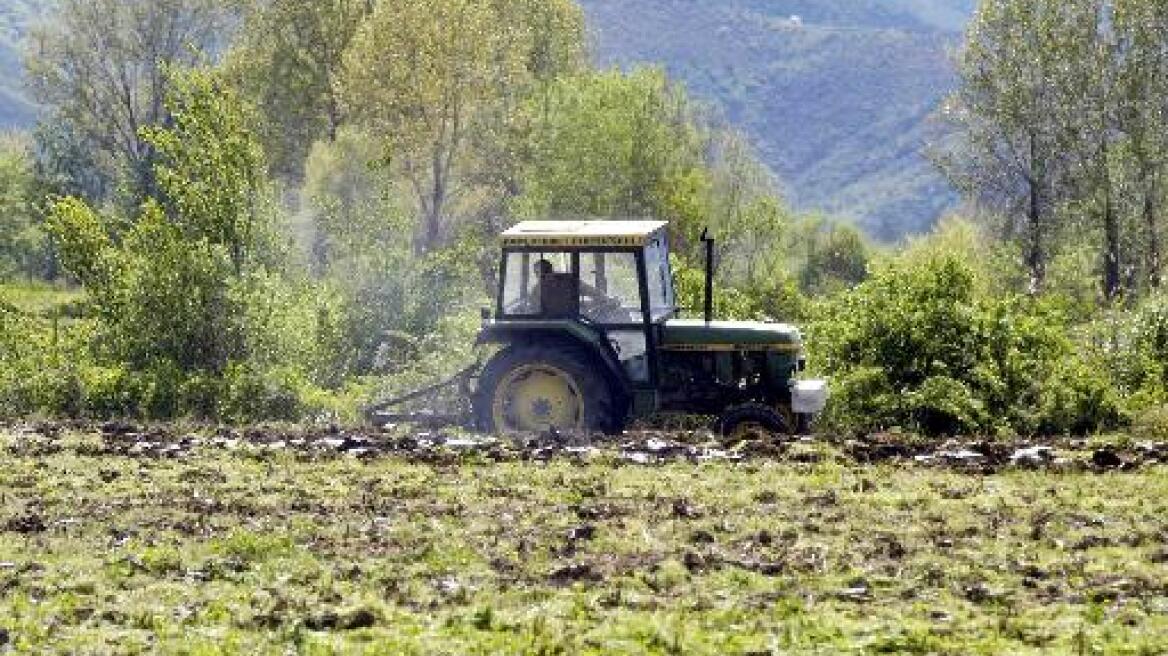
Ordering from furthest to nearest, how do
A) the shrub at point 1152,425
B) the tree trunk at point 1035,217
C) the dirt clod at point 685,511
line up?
the tree trunk at point 1035,217
the shrub at point 1152,425
the dirt clod at point 685,511

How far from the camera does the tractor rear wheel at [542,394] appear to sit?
20.0 meters

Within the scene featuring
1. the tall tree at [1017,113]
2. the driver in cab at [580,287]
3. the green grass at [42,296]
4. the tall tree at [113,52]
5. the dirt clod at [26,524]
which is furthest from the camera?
the tall tree at [113,52]

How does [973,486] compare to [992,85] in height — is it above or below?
below

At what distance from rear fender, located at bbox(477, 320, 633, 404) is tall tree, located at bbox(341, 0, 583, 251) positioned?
31.9m

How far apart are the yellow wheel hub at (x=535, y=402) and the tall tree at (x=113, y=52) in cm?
5398

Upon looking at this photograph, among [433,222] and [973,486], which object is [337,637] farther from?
[433,222]

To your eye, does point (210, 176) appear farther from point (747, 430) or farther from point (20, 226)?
point (20, 226)

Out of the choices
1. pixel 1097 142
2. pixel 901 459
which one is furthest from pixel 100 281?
pixel 1097 142

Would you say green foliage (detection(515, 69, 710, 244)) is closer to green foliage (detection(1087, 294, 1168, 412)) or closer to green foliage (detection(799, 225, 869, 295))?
green foliage (detection(799, 225, 869, 295))

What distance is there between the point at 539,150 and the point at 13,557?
4581 cm

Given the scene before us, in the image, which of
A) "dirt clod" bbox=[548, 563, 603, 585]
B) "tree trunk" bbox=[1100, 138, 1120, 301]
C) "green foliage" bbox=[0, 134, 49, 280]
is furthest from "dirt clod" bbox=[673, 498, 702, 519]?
"green foliage" bbox=[0, 134, 49, 280]

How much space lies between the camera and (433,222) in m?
56.1

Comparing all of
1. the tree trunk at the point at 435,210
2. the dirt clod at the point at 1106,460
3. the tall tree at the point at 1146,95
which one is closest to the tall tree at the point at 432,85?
the tree trunk at the point at 435,210

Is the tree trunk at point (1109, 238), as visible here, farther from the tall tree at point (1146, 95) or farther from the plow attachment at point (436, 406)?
the plow attachment at point (436, 406)
